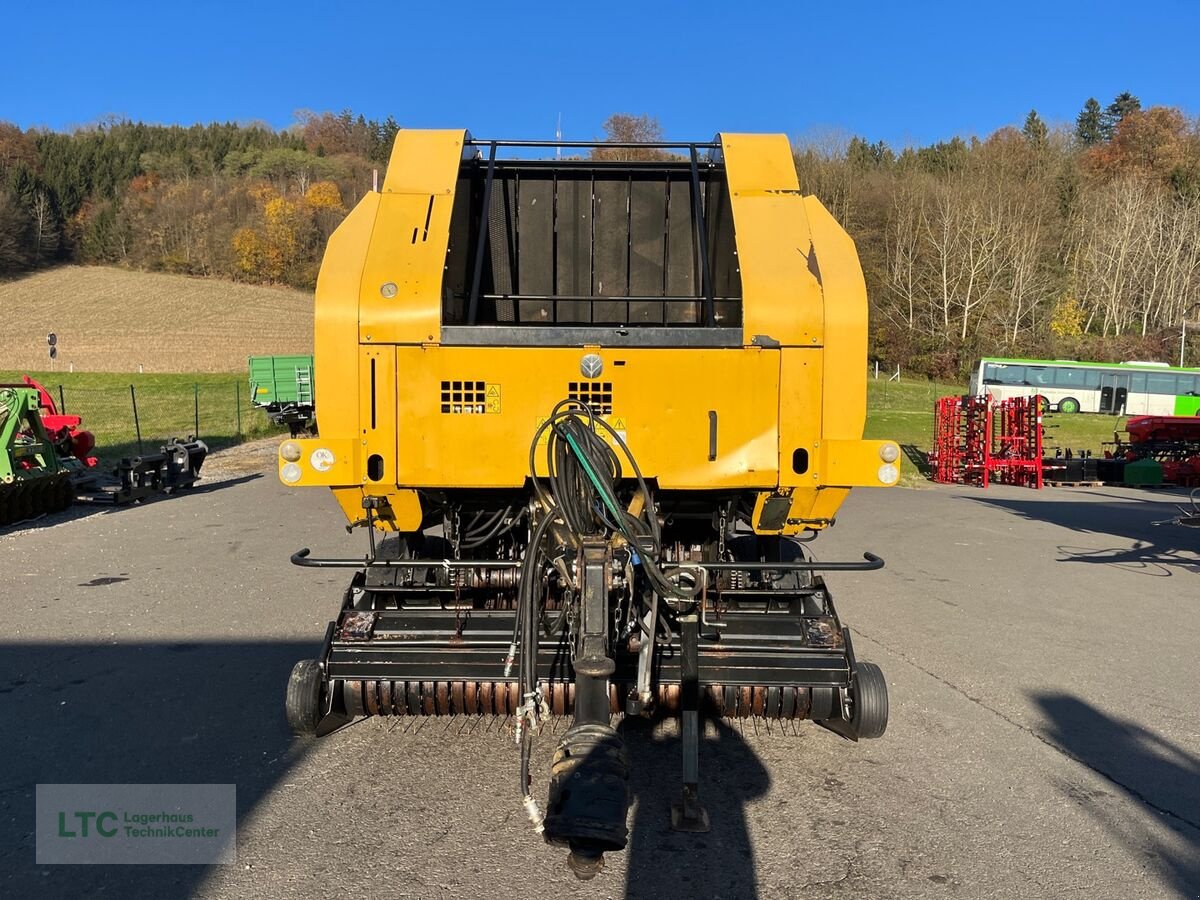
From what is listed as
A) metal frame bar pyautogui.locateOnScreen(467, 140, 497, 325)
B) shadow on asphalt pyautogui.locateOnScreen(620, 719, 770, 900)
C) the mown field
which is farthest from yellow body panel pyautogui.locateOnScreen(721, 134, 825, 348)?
the mown field

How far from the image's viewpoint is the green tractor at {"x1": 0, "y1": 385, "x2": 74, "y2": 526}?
1067cm

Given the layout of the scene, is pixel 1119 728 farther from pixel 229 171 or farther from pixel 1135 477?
pixel 229 171

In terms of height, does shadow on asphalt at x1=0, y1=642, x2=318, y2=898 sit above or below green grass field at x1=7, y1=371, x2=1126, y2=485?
below

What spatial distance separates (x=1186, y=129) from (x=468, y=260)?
73906 millimetres

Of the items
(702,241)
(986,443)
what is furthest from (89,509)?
(986,443)

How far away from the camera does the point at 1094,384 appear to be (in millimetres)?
38875

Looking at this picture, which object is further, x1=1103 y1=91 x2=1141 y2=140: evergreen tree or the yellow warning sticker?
x1=1103 y1=91 x2=1141 y2=140: evergreen tree

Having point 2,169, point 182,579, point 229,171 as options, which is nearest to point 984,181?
point 182,579

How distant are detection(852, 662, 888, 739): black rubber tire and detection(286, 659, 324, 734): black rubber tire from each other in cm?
247

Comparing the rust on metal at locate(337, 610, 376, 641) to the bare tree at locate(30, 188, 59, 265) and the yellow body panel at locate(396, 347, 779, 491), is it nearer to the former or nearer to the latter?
the yellow body panel at locate(396, 347, 779, 491)

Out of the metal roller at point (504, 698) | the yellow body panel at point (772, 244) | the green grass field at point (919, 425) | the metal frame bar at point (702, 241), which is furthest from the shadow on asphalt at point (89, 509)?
the green grass field at point (919, 425)

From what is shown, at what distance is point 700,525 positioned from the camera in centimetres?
530

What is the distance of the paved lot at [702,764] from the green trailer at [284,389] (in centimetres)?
1881

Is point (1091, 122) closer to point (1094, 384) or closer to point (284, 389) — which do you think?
point (1094, 384)
